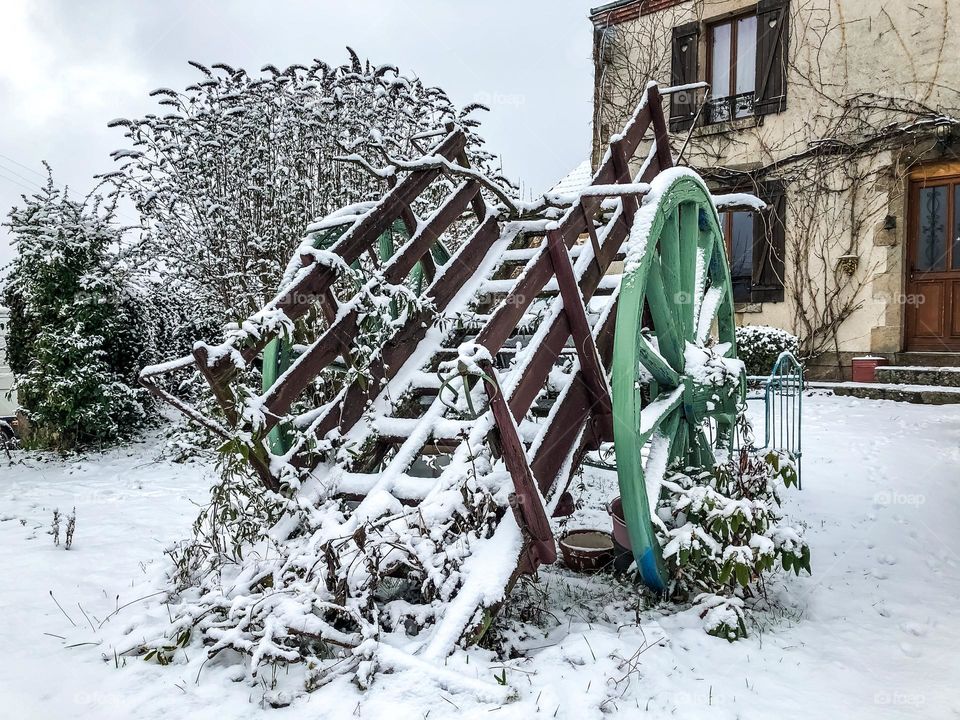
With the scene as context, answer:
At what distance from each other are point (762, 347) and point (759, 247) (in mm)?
1750

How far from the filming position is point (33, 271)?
19.4 ft

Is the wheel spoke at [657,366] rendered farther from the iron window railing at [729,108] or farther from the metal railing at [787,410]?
the iron window railing at [729,108]

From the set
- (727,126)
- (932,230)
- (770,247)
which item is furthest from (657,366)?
(727,126)

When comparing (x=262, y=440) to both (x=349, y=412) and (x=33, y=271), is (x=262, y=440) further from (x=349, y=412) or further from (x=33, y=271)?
(x=33, y=271)

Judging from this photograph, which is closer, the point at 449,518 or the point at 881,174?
the point at 449,518

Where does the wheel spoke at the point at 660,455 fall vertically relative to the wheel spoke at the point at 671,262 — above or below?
below

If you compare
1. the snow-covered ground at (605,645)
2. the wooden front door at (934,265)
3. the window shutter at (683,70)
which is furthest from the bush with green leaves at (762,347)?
the snow-covered ground at (605,645)

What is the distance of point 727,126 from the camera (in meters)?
9.29

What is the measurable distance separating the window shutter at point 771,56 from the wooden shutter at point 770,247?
117cm

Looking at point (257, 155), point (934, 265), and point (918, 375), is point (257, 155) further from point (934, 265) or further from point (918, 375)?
point (934, 265)

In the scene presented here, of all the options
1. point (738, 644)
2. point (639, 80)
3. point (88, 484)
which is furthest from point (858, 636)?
point (639, 80)

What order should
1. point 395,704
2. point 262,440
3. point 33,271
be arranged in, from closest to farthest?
point 395,704 < point 262,440 < point 33,271

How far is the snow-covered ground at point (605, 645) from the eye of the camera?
1775mm

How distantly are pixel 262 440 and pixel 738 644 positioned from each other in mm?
1921
